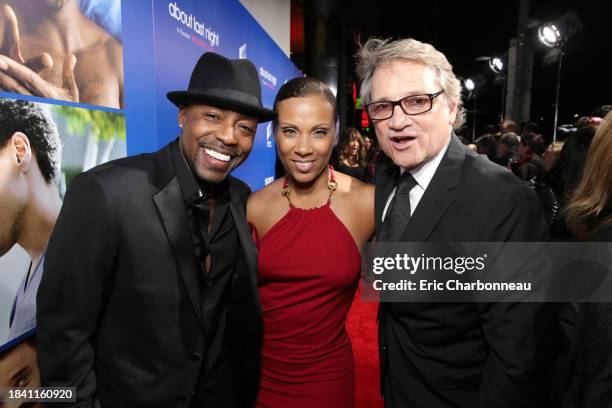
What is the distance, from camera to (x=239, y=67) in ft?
5.29

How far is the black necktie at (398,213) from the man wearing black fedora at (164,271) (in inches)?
20.5

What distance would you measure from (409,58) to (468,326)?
0.96 metres

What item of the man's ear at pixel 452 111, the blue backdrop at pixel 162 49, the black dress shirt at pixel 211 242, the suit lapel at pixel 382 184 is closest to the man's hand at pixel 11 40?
the black dress shirt at pixel 211 242

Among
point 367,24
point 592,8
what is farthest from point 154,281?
point 367,24

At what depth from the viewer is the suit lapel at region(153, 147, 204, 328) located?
4.47 ft

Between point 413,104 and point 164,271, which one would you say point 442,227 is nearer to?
point 413,104

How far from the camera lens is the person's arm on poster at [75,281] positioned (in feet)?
3.94

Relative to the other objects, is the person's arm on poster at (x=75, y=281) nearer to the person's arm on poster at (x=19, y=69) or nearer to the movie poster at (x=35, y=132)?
the movie poster at (x=35, y=132)

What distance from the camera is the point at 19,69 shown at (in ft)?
4.32

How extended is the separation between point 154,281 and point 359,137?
4326mm

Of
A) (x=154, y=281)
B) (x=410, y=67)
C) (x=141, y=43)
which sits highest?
(x=141, y=43)

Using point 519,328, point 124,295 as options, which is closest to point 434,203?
point 519,328

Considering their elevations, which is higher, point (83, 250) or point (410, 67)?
point (410, 67)

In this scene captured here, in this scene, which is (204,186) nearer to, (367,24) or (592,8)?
(592,8)
